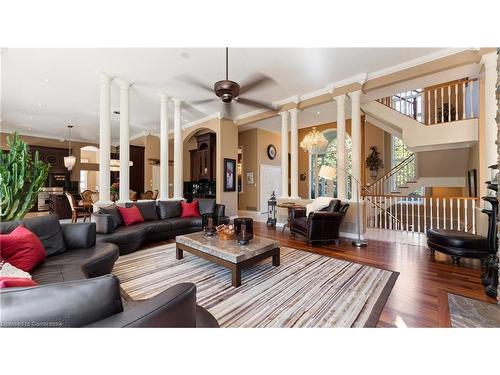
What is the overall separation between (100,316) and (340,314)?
178cm

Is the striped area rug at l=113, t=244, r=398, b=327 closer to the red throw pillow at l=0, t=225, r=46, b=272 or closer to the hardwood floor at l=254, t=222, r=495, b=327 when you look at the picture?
the hardwood floor at l=254, t=222, r=495, b=327

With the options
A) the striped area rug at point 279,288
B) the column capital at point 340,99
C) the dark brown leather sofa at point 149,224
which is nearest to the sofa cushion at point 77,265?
the striped area rug at point 279,288

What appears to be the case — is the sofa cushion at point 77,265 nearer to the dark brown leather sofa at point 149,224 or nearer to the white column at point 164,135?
the dark brown leather sofa at point 149,224

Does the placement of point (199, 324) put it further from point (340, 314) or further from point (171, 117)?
point (171, 117)

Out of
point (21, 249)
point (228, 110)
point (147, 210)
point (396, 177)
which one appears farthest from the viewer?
point (396, 177)

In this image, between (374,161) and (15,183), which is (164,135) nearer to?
(15,183)

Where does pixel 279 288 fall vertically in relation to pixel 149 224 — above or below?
below

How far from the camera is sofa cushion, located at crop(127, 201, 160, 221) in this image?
14.6 ft

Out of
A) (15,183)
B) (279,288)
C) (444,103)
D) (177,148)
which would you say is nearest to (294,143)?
(177,148)

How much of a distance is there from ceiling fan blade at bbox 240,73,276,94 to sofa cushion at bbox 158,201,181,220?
2.91 m

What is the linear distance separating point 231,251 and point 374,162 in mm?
7104

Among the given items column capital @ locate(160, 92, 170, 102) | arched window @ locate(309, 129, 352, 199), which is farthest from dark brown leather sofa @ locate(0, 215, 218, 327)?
arched window @ locate(309, 129, 352, 199)

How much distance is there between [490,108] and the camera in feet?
10.9

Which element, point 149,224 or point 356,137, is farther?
point 356,137
